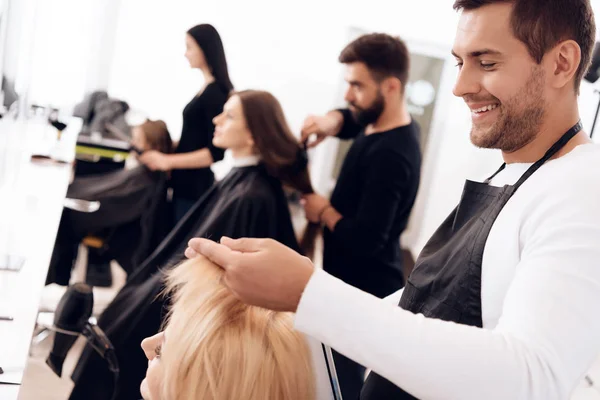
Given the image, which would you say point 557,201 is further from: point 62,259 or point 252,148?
point 62,259

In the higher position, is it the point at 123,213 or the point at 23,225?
the point at 23,225

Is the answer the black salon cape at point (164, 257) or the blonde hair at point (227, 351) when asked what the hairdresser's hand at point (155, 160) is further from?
the blonde hair at point (227, 351)

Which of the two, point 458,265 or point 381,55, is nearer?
point 458,265

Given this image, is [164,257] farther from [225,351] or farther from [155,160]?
[225,351]

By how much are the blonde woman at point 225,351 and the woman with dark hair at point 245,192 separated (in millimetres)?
1233

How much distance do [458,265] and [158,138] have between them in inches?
110

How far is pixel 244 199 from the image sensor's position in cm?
258

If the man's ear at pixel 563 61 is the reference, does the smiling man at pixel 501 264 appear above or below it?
below

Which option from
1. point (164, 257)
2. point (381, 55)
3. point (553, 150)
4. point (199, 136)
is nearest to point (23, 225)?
point (164, 257)

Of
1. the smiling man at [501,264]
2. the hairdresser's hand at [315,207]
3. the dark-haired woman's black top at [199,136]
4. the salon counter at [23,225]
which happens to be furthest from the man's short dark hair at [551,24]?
the dark-haired woman's black top at [199,136]

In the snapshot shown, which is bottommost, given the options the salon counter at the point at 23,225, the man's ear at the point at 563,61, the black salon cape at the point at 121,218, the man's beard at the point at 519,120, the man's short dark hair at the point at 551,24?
the black salon cape at the point at 121,218

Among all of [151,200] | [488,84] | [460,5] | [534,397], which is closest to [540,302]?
[534,397]

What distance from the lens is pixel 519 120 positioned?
1.07 metres

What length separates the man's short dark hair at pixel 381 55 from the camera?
244 centimetres
